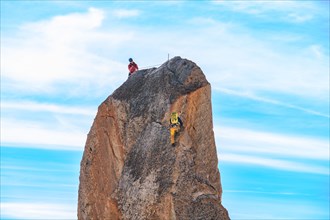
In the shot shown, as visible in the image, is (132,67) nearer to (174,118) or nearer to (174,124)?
(174,118)

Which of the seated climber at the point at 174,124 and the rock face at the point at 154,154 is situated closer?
the rock face at the point at 154,154

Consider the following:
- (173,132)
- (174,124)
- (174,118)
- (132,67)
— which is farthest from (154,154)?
(132,67)

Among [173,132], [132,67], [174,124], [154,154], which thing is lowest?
[154,154]

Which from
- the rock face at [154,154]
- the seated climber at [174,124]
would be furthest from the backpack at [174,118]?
the rock face at [154,154]

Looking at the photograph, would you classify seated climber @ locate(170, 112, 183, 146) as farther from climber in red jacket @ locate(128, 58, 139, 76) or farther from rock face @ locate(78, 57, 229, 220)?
climber in red jacket @ locate(128, 58, 139, 76)

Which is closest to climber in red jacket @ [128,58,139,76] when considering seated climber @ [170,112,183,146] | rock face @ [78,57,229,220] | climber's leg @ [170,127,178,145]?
rock face @ [78,57,229,220]

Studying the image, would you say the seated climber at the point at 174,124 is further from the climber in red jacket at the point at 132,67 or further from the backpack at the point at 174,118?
the climber in red jacket at the point at 132,67

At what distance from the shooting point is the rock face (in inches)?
1574

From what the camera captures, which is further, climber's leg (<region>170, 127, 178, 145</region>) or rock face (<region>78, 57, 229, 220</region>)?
climber's leg (<region>170, 127, 178, 145</region>)

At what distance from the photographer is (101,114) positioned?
149 ft

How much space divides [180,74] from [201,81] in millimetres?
1237

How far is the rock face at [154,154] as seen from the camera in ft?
131

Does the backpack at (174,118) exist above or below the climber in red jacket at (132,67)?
below

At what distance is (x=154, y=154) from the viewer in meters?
41.2
